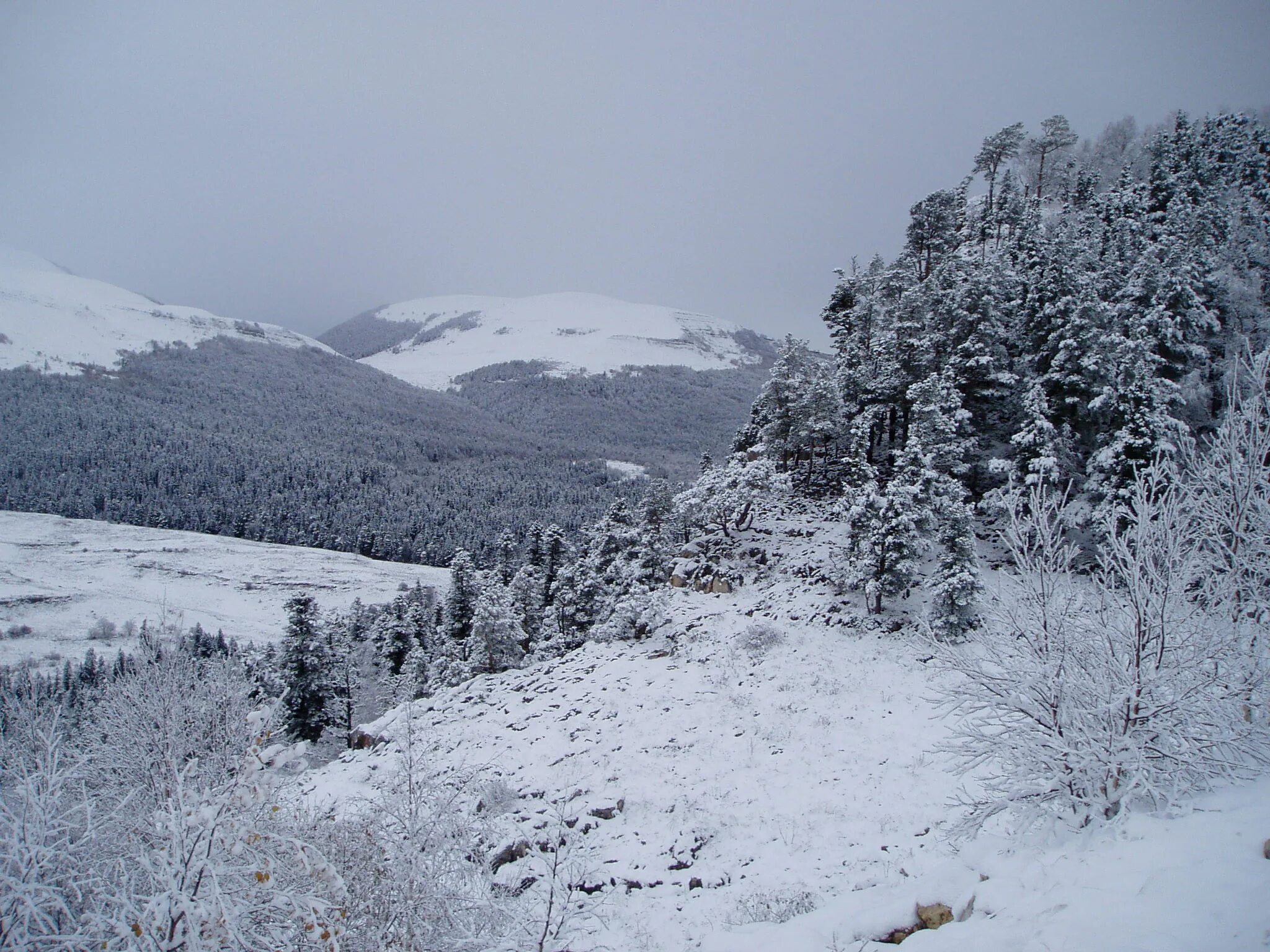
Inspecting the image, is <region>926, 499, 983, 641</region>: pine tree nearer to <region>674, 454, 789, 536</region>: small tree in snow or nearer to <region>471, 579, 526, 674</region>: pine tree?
<region>674, 454, 789, 536</region>: small tree in snow

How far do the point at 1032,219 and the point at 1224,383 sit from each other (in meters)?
20.4

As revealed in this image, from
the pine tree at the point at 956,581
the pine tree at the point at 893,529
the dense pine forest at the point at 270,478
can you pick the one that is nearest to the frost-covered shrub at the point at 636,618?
the pine tree at the point at 893,529

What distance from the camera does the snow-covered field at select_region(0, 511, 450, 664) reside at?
277 ft

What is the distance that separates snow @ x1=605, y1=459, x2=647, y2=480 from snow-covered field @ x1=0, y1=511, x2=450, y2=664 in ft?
244

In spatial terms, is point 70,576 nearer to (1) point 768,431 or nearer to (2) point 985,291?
(1) point 768,431

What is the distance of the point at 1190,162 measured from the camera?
39.7 m

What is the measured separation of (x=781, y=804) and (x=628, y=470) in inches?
6986

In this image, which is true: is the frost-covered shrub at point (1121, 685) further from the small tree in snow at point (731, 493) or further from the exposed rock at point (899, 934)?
the small tree in snow at point (731, 493)

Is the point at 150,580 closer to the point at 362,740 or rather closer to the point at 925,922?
the point at 362,740

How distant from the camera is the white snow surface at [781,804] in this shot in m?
5.75

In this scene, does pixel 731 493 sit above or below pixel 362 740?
above

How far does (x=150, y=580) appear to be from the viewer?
102 meters

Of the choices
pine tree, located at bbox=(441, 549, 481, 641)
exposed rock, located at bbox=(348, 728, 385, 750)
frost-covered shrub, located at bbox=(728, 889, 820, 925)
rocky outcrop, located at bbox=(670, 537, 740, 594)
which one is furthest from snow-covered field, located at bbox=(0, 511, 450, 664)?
frost-covered shrub, located at bbox=(728, 889, 820, 925)

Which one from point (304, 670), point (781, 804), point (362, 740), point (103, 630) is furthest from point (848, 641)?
point (103, 630)
